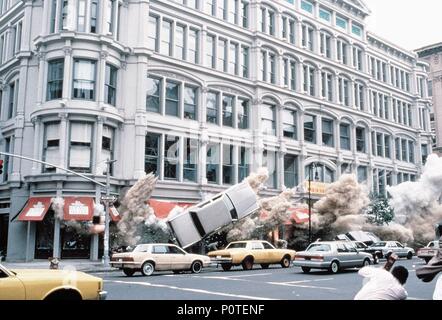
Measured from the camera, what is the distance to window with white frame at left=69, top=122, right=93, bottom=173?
30.7m

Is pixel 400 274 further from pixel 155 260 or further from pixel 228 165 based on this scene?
pixel 228 165

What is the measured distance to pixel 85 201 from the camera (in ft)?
98.8

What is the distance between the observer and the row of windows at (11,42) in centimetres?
3631

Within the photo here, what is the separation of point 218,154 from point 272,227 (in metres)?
7.68

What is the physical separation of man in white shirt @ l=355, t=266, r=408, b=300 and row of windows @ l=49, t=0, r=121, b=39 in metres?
29.9

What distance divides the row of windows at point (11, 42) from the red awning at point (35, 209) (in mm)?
12483

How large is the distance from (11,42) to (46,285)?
114ft

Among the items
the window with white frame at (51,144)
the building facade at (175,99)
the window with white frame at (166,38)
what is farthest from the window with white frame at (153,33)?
the window with white frame at (51,144)

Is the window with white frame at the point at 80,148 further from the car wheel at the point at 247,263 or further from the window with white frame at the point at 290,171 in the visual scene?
the window with white frame at the point at 290,171

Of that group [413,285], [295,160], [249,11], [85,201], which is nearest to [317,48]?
[249,11]

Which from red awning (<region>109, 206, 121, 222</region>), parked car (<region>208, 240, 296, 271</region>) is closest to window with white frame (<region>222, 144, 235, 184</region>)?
red awning (<region>109, 206, 121, 222</region>)

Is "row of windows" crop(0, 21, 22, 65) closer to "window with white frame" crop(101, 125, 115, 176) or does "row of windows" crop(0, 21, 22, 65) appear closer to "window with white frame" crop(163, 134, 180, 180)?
"window with white frame" crop(101, 125, 115, 176)

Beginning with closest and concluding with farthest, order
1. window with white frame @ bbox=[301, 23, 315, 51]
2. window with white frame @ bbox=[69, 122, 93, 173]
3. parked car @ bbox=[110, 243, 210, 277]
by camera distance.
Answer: parked car @ bbox=[110, 243, 210, 277] < window with white frame @ bbox=[69, 122, 93, 173] < window with white frame @ bbox=[301, 23, 315, 51]

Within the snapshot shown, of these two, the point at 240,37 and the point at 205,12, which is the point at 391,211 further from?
the point at 205,12
